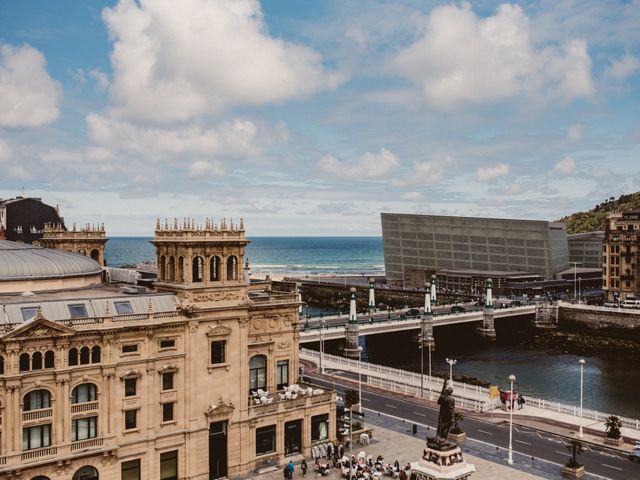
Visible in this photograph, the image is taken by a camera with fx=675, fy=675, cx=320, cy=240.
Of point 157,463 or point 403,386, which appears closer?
point 157,463

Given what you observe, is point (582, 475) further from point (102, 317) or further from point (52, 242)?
point (52, 242)

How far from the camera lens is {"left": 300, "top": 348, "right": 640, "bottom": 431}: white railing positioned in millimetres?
72438

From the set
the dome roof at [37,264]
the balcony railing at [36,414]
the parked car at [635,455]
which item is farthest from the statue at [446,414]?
the dome roof at [37,264]

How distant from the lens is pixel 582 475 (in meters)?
53.4

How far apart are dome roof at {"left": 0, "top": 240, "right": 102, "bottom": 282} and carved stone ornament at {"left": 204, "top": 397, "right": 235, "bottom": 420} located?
1781cm

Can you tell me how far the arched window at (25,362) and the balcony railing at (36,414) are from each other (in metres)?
2.94

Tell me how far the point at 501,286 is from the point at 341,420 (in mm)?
132115

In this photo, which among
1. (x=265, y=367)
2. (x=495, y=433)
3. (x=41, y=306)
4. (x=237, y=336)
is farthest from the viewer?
(x=495, y=433)

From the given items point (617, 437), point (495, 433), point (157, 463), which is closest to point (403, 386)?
point (495, 433)

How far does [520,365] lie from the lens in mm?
113125

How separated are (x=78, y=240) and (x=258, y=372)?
103 feet

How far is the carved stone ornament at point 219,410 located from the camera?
55.0 m

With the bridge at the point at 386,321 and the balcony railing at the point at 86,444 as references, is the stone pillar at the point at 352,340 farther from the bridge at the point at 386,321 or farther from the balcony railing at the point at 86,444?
the balcony railing at the point at 86,444

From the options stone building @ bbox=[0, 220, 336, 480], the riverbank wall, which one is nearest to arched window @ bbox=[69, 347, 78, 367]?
stone building @ bbox=[0, 220, 336, 480]
